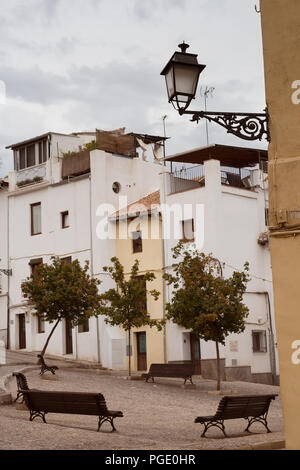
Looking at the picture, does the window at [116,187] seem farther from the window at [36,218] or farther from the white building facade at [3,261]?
the white building facade at [3,261]

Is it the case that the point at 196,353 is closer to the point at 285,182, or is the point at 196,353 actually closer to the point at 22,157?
the point at 22,157

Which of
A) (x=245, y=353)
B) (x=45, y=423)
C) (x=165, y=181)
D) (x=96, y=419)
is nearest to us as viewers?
(x=45, y=423)

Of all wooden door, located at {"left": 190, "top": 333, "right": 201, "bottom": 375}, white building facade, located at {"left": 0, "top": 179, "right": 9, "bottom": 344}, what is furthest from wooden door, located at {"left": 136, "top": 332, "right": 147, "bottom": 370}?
white building facade, located at {"left": 0, "top": 179, "right": 9, "bottom": 344}

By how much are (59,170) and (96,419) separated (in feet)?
80.2

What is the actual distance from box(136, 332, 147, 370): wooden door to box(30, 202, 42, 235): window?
8.60 m

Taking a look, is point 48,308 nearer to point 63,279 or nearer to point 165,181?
point 63,279

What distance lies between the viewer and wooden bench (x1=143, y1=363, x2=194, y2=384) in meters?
29.2

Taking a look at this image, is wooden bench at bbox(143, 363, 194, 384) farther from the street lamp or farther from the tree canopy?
the street lamp

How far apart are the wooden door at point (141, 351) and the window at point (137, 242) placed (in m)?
3.97

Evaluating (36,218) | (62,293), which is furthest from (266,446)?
(36,218)

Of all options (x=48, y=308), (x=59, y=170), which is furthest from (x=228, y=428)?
(x=59, y=170)

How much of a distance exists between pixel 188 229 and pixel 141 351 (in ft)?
20.6

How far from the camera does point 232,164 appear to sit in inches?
1496

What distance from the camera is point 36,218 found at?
4216cm
